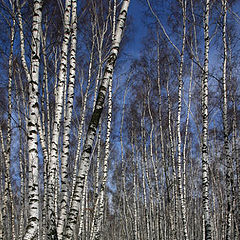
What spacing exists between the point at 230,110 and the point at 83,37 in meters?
6.93

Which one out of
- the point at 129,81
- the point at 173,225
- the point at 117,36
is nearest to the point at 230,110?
the point at 129,81

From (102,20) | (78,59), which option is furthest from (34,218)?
(78,59)

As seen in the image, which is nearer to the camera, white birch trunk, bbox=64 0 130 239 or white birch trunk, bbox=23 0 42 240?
white birch trunk, bbox=64 0 130 239

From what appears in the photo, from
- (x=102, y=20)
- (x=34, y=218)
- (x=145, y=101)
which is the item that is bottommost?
(x=34, y=218)

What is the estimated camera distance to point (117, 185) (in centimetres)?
2014

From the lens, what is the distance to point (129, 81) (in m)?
11.8

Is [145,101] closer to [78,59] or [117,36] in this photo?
[78,59]

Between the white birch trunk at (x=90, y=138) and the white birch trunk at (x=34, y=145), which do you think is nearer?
the white birch trunk at (x=90, y=138)

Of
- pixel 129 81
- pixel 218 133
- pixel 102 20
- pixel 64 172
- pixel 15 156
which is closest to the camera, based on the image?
pixel 64 172

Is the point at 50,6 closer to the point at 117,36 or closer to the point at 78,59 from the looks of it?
the point at 78,59

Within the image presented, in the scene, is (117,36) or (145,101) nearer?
(117,36)

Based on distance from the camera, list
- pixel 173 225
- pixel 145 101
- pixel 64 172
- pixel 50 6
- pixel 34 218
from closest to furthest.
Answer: pixel 34 218
pixel 64 172
pixel 50 6
pixel 173 225
pixel 145 101

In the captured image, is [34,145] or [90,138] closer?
[90,138]

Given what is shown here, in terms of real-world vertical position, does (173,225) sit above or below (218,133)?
below
